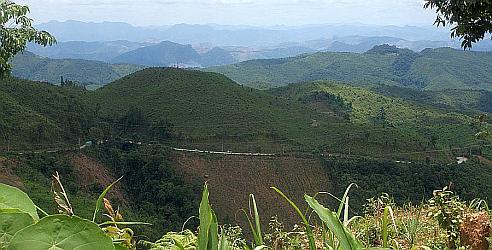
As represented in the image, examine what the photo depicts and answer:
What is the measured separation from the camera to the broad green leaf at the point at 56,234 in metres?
0.58

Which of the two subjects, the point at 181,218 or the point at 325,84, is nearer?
the point at 181,218

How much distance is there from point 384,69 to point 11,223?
139169 mm

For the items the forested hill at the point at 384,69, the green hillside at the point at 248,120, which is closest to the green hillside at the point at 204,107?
the green hillside at the point at 248,120

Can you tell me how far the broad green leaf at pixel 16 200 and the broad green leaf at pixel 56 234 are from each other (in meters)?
0.12

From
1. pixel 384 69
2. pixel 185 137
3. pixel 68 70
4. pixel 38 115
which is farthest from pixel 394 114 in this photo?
pixel 68 70

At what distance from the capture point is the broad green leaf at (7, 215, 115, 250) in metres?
0.58

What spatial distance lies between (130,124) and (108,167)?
6.19 meters

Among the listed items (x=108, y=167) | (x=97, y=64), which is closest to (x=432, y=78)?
(x=97, y=64)

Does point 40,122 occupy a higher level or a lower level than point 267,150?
higher

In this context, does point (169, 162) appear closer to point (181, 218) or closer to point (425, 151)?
point (181, 218)

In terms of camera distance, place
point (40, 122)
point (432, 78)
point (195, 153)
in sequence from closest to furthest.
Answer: point (40, 122) → point (195, 153) → point (432, 78)

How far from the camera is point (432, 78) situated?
392 feet

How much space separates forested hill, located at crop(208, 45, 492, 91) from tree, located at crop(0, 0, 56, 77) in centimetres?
10773

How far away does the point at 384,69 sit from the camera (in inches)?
5271
